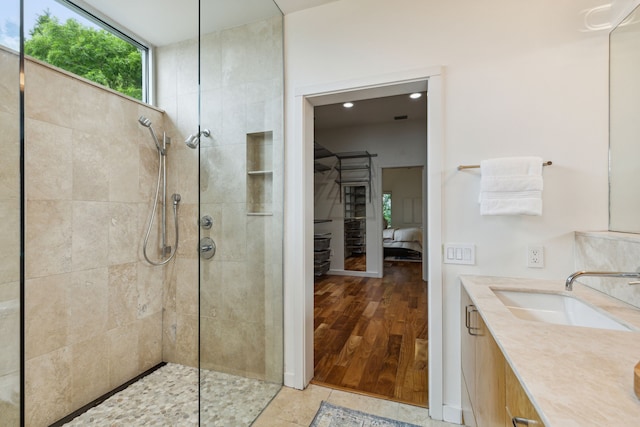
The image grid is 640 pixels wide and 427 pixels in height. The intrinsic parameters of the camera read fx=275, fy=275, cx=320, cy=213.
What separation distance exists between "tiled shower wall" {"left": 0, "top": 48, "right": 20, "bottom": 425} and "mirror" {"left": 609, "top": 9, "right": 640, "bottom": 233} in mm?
2566

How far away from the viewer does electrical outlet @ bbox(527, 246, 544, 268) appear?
5.07 feet

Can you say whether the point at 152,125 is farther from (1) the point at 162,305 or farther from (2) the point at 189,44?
(1) the point at 162,305

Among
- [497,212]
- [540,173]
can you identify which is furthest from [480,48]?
[497,212]

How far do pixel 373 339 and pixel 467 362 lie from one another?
1431mm

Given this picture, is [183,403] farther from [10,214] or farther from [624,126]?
[624,126]

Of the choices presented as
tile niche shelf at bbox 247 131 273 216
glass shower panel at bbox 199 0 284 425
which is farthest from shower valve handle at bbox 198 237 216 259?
tile niche shelf at bbox 247 131 273 216

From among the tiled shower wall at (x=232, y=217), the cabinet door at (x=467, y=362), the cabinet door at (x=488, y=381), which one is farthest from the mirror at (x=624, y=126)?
the tiled shower wall at (x=232, y=217)

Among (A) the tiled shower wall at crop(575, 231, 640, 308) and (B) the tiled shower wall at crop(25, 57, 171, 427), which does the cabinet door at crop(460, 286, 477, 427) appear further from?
(B) the tiled shower wall at crop(25, 57, 171, 427)

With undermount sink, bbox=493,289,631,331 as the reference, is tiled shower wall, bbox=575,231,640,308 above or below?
above

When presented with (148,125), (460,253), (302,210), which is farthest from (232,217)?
(460,253)

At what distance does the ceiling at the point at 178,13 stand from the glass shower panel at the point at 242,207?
13 millimetres

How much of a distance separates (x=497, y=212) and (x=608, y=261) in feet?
1.58

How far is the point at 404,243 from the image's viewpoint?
273 inches

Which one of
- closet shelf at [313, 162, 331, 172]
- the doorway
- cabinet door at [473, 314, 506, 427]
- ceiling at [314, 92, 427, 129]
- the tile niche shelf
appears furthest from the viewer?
closet shelf at [313, 162, 331, 172]
